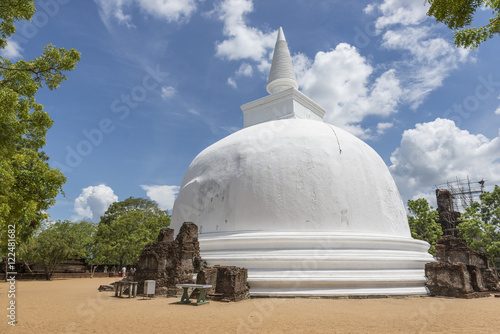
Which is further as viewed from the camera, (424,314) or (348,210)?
(348,210)

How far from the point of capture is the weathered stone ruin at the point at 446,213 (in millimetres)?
36375

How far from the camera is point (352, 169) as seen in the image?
13.8 metres

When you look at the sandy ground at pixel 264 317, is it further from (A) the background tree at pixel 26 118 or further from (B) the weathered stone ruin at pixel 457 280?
(A) the background tree at pixel 26 118

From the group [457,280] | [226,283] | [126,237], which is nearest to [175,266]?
[226,283]

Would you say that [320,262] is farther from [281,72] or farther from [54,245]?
[54,245]

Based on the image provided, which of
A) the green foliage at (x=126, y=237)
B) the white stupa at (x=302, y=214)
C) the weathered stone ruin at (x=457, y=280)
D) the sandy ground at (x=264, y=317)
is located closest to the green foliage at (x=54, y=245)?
the green foliage at (x=126, y=237)

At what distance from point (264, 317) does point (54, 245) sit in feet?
81.1

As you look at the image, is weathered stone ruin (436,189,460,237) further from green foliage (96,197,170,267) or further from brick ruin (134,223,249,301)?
brick ruin (134,223,249,301)

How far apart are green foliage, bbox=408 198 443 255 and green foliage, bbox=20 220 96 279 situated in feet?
96.4

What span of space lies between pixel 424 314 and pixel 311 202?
225 inches

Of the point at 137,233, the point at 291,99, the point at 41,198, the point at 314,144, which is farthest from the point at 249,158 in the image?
the point at 137,233

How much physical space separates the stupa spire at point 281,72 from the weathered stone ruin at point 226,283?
1401cm

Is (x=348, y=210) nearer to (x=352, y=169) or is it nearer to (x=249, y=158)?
(x=352, y=169)

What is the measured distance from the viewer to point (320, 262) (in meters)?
11.2
